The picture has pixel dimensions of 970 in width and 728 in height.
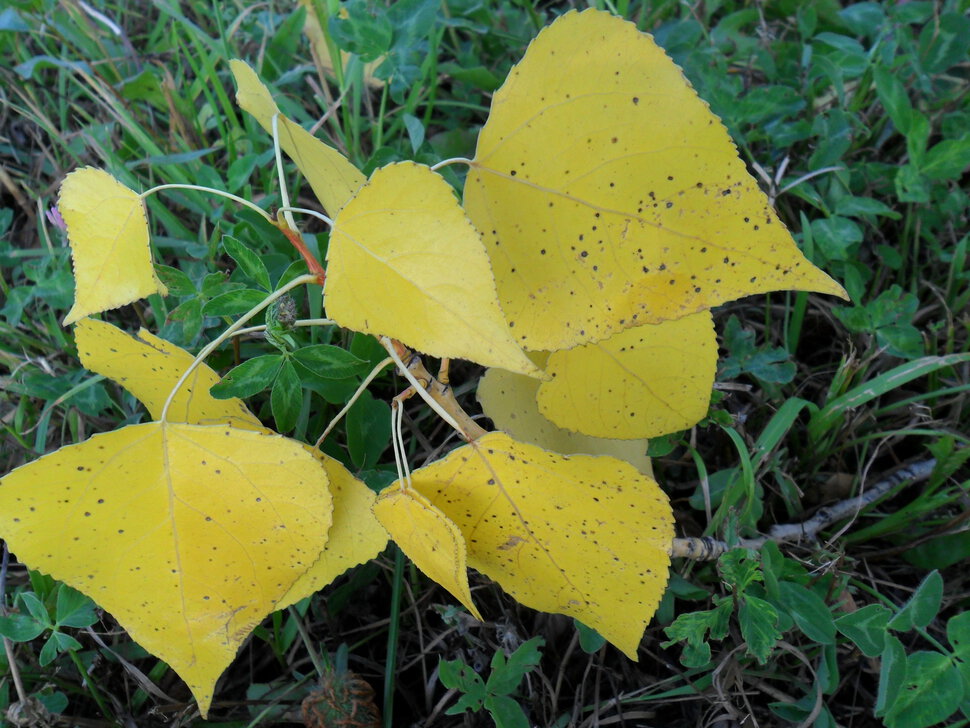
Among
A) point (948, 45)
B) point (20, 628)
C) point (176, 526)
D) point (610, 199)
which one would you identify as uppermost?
point (610, 199)

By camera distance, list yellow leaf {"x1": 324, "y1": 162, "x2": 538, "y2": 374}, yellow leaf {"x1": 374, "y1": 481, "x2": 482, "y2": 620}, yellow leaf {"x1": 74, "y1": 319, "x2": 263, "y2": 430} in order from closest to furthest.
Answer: yellow leaf {"x1": 324, "y1": 162, "x2": 538, "y2": 374}, yellow leaf {"x1": 374, "y1": 481, "x2": 482, "y2": 620}, yellow leaf {"x1": 74, "y1": 319, "x2": 263, "y2": 430}

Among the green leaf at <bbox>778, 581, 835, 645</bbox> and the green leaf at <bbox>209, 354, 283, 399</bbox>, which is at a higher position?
the green leaf at <bbox>209, 354, 283, 399</bbox>

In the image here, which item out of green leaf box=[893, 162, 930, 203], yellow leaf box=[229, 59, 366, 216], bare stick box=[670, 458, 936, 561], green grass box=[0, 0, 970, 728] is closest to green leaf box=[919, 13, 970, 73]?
green grass box=[0, 0, 970, 728]

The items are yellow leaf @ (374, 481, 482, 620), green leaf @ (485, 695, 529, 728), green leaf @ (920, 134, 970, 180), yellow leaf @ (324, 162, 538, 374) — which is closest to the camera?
yellow leaf @ (324, 162, 538, 374)

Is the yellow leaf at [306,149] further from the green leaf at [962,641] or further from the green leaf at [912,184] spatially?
the green leaf at [912,184]

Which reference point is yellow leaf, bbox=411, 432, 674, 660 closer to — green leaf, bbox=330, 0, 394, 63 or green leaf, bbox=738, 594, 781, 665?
green leaf, bbox=738, 594, 781, 665

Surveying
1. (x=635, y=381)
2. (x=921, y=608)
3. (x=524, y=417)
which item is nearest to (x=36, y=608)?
(x=524, y=417)

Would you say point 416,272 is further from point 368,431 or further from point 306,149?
point 368,431

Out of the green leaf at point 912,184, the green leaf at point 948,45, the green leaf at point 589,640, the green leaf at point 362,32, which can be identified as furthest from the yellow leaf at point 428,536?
the green leaf at point 948,45
